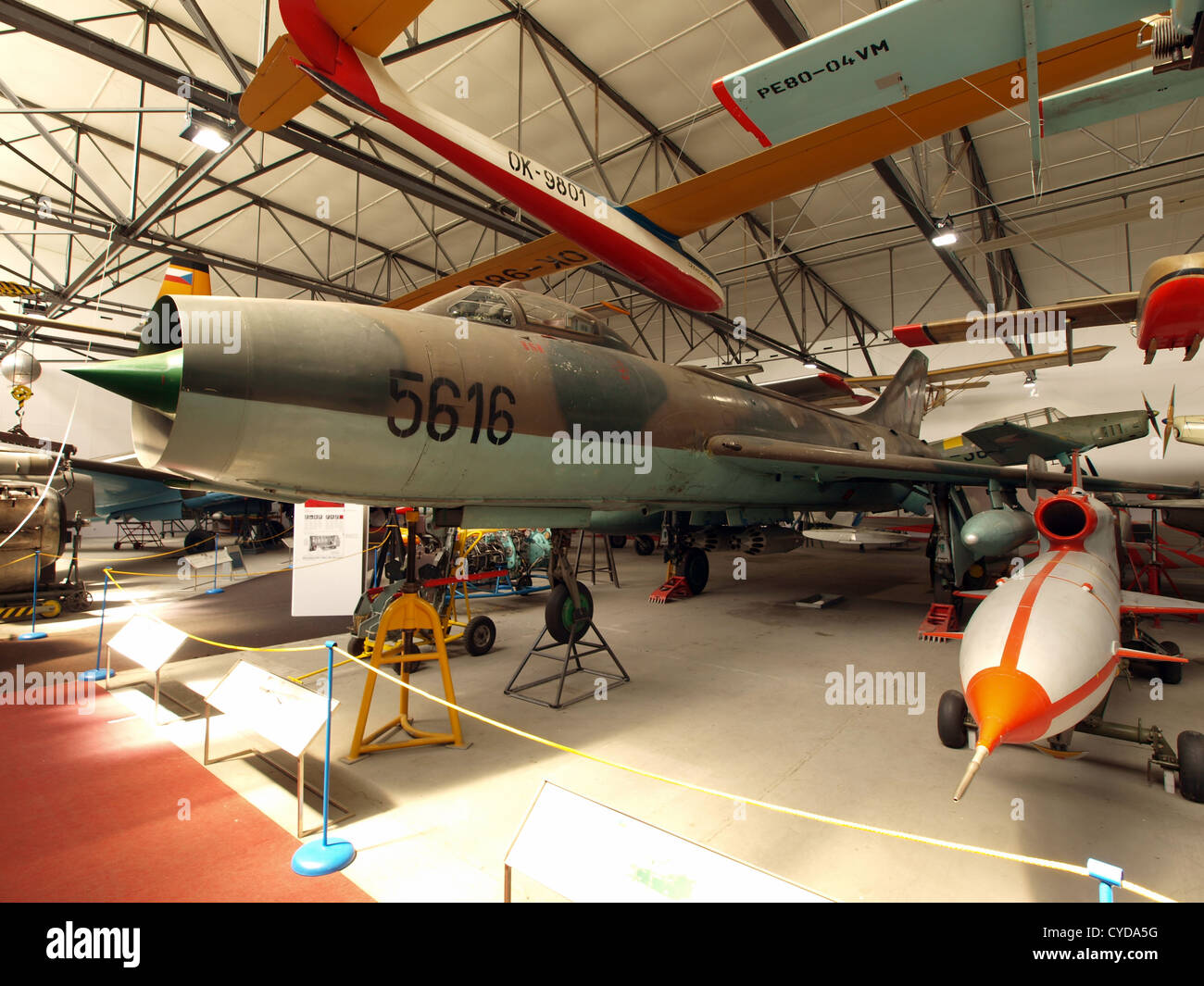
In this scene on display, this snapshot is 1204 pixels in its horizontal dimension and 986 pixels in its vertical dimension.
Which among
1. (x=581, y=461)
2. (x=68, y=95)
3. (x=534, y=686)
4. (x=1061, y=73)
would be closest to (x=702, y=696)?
(x=534, y=686)

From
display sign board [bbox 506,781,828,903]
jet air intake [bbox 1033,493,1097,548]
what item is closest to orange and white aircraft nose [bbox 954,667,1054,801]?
display sign board [bbox 506,781,828,903]

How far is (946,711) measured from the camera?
3.49 meters

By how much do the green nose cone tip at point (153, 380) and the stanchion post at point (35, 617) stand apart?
6579mm

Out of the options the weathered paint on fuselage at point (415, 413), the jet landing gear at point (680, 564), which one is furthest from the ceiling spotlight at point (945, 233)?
the weathered paint on fuselage at point (415, 413)

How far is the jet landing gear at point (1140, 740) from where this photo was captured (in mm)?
3029

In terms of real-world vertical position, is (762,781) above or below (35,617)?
below

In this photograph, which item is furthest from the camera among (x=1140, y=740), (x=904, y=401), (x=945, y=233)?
(x=904, y=401)

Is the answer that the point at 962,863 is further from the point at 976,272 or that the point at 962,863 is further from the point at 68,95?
the point at 976,272

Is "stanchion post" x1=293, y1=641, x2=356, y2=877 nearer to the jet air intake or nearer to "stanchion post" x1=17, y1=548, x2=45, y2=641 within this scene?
the jet air intake

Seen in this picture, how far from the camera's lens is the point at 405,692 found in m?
4.12

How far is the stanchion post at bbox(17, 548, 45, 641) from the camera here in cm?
690

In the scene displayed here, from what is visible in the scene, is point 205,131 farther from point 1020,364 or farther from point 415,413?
point 1020,364

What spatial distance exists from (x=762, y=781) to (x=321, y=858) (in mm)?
2304

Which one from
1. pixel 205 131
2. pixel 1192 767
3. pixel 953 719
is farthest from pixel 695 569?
pixel 205 131
